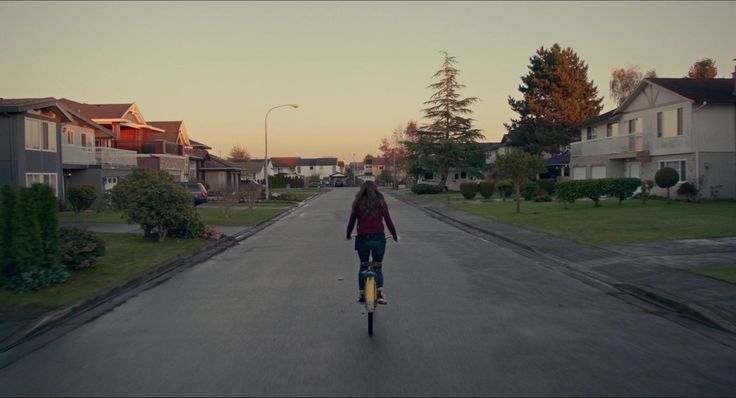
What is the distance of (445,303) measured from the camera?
33.0ft

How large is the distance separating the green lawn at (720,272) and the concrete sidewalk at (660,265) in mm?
201

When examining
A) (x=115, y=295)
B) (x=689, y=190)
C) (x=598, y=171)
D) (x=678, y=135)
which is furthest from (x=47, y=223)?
(x=598, y=171)

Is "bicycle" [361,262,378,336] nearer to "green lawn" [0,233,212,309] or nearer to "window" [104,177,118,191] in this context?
"green lawn" [0,233,212,309]

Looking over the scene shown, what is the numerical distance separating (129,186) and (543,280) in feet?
37.4

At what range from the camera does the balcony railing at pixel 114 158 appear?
139 feet

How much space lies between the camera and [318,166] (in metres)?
188

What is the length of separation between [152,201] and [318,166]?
558ft

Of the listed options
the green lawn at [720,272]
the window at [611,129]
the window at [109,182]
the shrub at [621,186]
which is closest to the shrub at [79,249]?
the green lawn at [720,272]

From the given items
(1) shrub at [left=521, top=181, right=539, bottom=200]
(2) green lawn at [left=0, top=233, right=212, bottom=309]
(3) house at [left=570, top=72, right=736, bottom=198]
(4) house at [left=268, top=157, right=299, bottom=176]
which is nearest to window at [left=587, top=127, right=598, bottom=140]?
(3) house at [left=570, top=72, right=736, bottom=198]

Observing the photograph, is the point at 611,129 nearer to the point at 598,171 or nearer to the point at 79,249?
the point at 598,171

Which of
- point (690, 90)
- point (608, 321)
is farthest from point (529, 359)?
point (690, 90)

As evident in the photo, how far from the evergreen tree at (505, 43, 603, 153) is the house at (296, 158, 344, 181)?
118m

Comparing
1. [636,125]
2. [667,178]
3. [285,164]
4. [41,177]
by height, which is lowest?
[667,178]

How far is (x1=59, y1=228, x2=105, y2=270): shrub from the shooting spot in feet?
38.5
